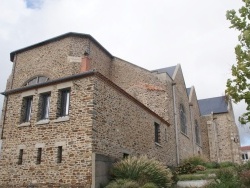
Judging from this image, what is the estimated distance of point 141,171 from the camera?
11.0m

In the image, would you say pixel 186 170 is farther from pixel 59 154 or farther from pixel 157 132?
pixel 59 154

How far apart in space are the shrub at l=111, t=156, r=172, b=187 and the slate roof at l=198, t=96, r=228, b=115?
2332 cm

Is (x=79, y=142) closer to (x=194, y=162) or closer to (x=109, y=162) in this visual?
(x=109, y=162)

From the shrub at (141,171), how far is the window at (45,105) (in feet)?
13.5

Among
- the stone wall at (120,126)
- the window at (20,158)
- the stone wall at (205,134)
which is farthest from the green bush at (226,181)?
the stone wall at (205,134)

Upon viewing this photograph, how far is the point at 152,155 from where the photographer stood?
52.8 ft

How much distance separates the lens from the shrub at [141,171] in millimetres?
10961

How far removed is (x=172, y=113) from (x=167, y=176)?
10248mm

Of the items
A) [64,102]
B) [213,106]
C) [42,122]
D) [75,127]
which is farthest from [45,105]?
[213,106]

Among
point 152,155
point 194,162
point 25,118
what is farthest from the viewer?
point 194,162

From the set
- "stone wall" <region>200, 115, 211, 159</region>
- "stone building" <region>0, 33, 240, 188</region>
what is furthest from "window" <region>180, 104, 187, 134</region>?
"stone wall" <region>200, 115, 211, 159</region>

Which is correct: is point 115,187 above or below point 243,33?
below

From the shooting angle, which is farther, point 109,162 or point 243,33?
point 109,162

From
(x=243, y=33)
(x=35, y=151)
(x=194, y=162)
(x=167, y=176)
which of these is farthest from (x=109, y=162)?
(x=194, y=162)
